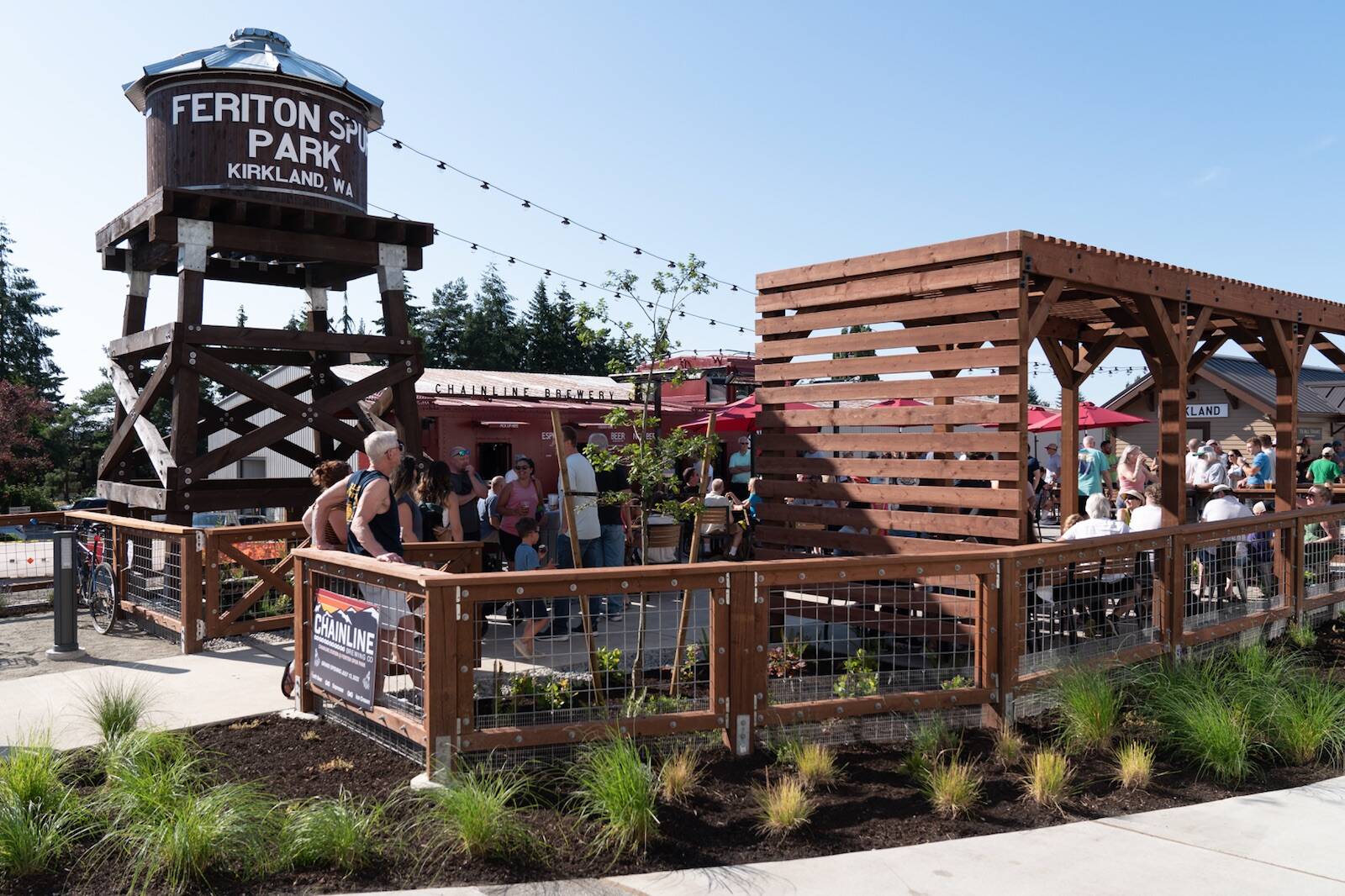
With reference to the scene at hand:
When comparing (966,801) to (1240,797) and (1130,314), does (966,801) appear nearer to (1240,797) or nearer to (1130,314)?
(1240,797)

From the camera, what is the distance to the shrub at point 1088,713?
5.79m

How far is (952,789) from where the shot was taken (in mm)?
4852

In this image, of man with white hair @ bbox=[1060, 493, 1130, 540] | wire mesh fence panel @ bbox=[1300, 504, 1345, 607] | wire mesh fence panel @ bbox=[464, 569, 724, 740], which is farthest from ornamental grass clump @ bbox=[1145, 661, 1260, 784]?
wire mesh fence panel @ bbox=[1300, 504, 1345, 607]

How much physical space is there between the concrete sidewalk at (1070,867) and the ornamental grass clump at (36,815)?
1524mm

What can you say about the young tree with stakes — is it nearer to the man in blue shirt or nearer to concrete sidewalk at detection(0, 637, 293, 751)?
concrete sidewalk at detection(0, 637, 293, 751)

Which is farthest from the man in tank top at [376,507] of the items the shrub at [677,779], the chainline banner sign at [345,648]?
the shrub at [677,779]

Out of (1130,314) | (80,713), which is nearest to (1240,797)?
(1130,314)

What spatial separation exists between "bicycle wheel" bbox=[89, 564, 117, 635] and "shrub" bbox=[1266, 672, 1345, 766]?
9.76m

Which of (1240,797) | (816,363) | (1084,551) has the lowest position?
(1240,797)

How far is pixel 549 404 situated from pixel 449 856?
59.8 ft

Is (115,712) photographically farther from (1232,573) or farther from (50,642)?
(1232,573)

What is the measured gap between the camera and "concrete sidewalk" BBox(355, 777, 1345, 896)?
401 cm

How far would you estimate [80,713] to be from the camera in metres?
6.60

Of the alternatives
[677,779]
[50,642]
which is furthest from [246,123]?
[677,779]
